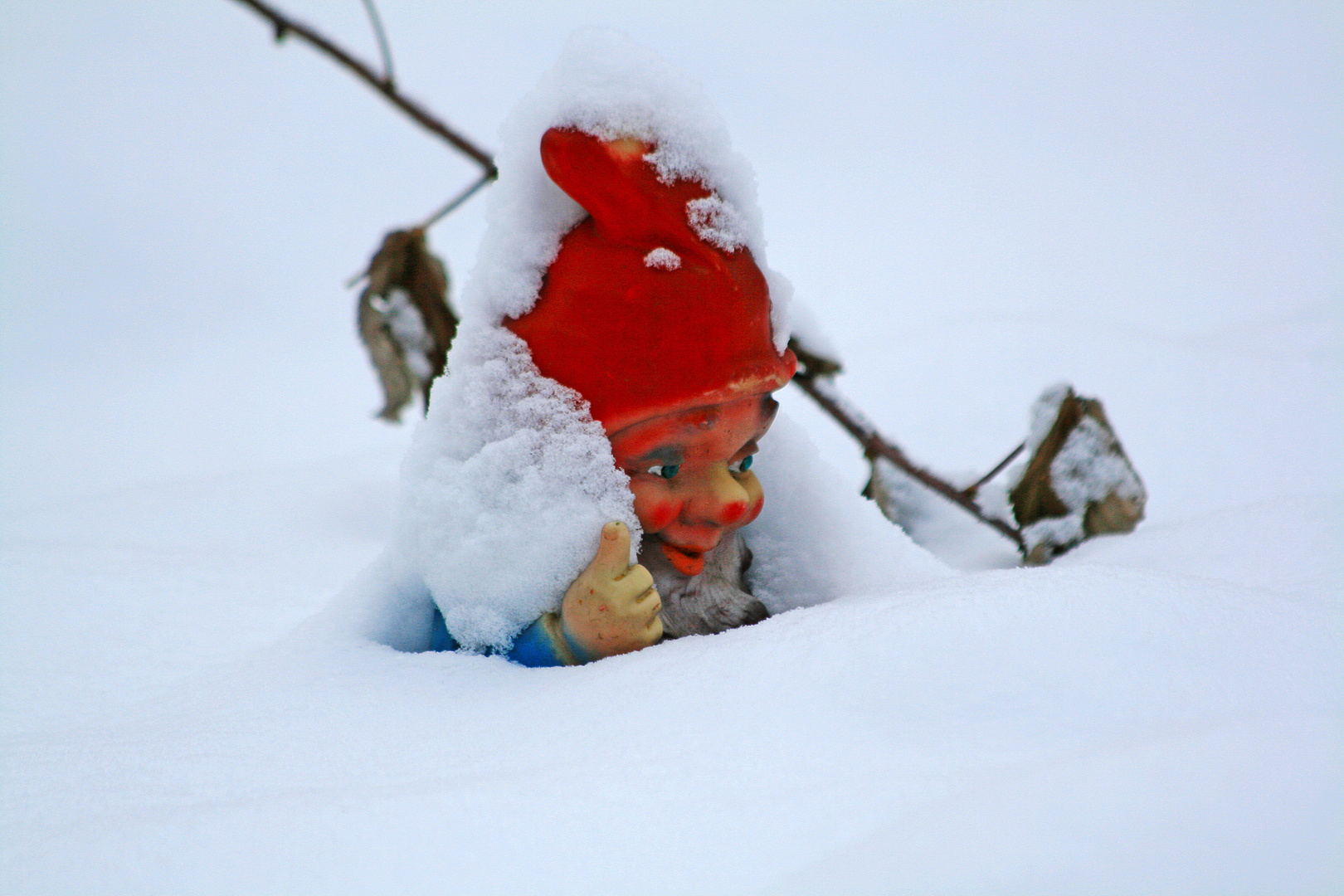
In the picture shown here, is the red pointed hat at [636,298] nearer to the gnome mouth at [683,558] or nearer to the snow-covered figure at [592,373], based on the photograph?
the snow-covered figure at [592,373]

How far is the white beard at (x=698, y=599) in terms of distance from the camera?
77 cm

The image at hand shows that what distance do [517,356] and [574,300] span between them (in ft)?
0.19

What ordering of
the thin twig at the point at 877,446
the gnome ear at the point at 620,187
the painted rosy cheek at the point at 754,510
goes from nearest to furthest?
1. the gnome ear at the point at 620,187
2. the painted rosy cheek at the point at 754,510
3. the thin twig at the point at 877,446

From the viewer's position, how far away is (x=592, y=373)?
708mm

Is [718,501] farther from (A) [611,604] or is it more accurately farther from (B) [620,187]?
(B) [620,187]

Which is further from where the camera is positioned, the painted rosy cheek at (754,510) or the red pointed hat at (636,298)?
the painted rosy cheek at (754,510)

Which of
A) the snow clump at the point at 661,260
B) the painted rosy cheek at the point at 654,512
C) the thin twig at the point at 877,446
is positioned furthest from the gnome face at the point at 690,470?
the thin twig at the point at 877,446

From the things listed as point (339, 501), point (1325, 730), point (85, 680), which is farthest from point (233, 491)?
point (1325, 730)

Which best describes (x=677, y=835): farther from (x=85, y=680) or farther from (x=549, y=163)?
(x=85, y=680)

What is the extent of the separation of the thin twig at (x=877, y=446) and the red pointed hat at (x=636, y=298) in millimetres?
300

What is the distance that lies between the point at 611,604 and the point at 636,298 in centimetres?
21

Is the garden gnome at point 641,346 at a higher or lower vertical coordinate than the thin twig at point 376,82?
lower

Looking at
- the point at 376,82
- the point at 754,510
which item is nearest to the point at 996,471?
the point at 754,510

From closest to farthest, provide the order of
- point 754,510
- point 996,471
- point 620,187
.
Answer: point 620,187
point 754,510
point 996,471
